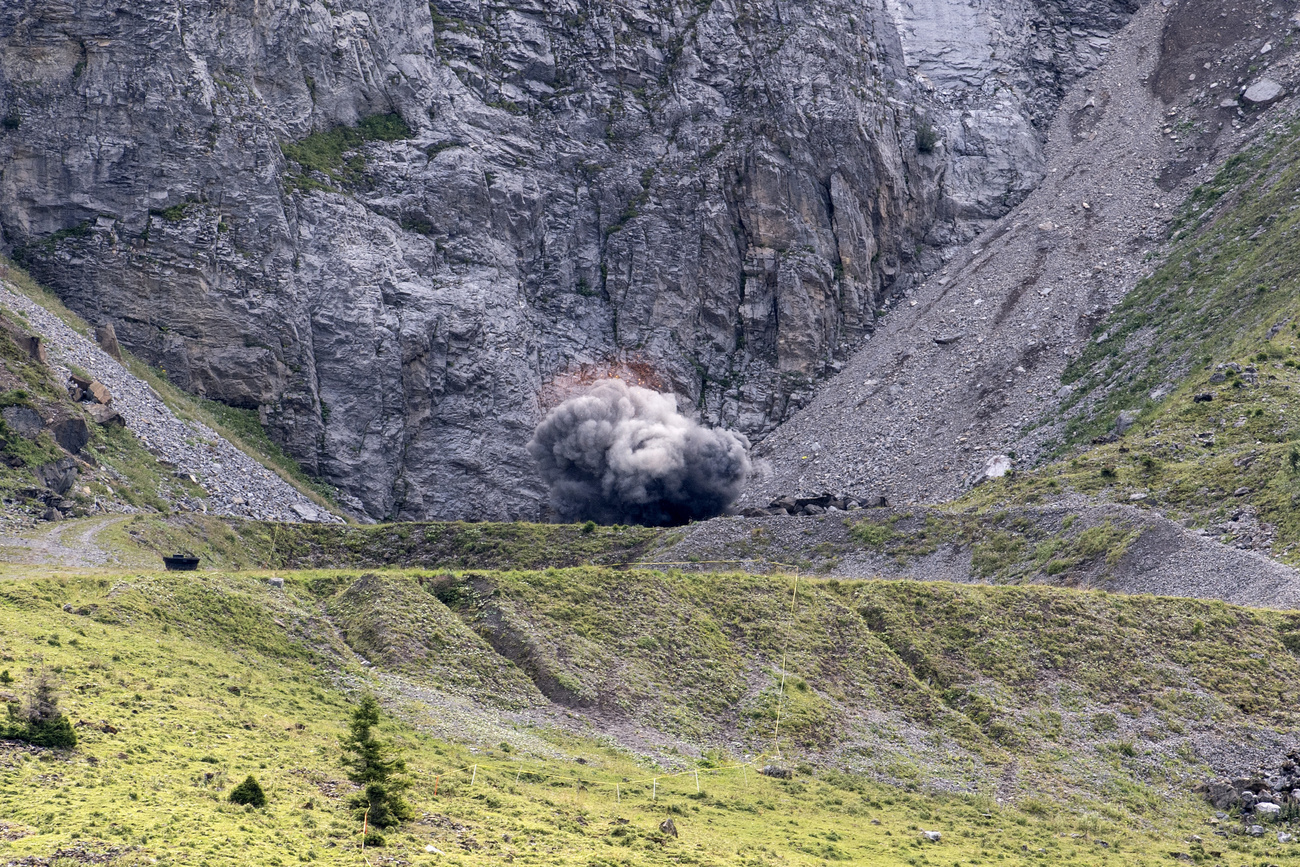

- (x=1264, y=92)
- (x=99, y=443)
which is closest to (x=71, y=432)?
(x=99, y=443)

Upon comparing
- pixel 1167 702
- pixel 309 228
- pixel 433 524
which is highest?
pixel 309 228

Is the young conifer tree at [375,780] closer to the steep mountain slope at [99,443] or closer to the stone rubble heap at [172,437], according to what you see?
the steep mountain slope at [99,443]

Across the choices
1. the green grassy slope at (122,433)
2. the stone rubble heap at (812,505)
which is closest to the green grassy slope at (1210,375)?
the stone rubble heap at (812,505)

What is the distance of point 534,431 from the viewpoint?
302 ft

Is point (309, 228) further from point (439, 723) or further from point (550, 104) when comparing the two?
point (439, 723)

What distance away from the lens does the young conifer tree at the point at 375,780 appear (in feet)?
80.7

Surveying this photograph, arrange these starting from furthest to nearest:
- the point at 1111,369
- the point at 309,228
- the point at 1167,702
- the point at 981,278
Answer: the point at 981,278
the point at 309,228
the point at 1111,369
the point at 1167,702

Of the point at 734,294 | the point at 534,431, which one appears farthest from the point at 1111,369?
the point at 534,431

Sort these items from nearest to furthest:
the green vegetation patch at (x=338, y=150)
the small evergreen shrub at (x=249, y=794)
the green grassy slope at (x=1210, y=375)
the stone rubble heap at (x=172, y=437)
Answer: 1. the small evergreen shrub at (x=249, y=794)
2. the green grassy slope at (x=1210, y=375)
3. the stone rubble heap at (x=172, y=437)
4. the green vegetation patch at (x=338, y=150)

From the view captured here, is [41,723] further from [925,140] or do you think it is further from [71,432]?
[925,140]

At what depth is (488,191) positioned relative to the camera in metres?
97.1

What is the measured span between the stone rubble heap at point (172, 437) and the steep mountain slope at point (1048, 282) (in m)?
34.8

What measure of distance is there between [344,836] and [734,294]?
269 ft

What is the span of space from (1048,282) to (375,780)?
80439mm
